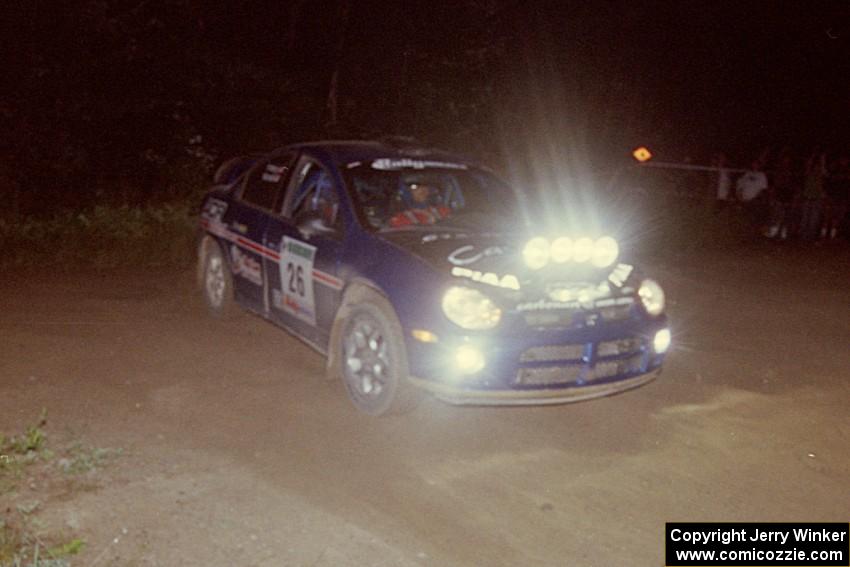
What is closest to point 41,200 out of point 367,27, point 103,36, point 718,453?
point 103,36

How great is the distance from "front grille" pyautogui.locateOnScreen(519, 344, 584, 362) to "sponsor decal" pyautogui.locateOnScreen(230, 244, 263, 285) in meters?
2.52

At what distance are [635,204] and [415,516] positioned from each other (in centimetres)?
1224

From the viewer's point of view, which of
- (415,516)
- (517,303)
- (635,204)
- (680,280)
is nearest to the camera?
(415,516)

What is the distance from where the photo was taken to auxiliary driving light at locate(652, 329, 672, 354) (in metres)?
5.84

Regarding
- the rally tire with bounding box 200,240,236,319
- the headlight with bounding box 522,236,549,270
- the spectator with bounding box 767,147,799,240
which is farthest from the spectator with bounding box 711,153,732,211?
the headlight with bounding box 522,236,549,270

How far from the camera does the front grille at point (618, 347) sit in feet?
18.1

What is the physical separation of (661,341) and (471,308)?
1.38m

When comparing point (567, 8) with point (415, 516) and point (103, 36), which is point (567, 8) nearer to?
point (103, 36)

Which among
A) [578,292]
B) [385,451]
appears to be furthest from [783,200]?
[385,451]

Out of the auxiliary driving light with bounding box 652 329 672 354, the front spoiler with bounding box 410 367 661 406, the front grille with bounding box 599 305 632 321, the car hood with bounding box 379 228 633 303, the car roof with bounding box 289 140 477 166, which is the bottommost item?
the front spoiler with bounding box 410 367 661 406

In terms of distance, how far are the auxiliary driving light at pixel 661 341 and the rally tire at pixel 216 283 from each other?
3.56m

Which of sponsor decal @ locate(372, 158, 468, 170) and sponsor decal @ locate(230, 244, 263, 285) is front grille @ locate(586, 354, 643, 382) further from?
sponsor decal @ locate(230, 244, 263, 285)

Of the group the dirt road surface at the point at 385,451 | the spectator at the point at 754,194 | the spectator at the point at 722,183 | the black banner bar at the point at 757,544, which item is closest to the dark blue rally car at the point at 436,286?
the dirt road surface at the point at 385,451

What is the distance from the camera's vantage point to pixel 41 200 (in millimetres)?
12602
